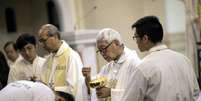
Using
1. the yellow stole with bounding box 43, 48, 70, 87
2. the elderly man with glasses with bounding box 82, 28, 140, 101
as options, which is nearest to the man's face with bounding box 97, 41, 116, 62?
the elderly man with glasses with bounding box 82, 28, 140, 101

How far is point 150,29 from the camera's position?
3.23 meters

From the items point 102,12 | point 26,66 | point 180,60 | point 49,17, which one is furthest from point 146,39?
point 49,17

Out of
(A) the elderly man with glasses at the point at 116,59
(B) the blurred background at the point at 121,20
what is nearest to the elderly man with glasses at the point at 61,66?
(A) the elderly man with glasses at the point at 116,59

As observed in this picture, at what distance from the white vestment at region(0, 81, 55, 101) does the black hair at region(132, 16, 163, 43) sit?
1.04 metres

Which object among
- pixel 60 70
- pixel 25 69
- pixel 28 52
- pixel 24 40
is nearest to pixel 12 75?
pixel 25 69

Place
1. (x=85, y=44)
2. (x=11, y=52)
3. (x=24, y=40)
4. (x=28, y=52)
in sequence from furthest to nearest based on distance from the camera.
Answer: (x=85, y=44) < (x=11, y=52) < (x=28, y=52) < (x=24, y=40)

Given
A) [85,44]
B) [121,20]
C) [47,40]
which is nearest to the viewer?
[47,40]

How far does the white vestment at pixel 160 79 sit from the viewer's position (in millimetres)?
3150

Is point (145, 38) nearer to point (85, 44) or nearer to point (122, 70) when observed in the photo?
point (122, 70)

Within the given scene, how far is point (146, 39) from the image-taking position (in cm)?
323

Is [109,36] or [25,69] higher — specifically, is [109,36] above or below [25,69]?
above

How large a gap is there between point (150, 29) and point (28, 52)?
2.13m

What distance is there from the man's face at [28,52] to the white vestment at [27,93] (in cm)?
265

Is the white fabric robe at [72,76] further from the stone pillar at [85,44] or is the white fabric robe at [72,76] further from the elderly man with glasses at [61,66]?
the stone pillar at [85,44]
